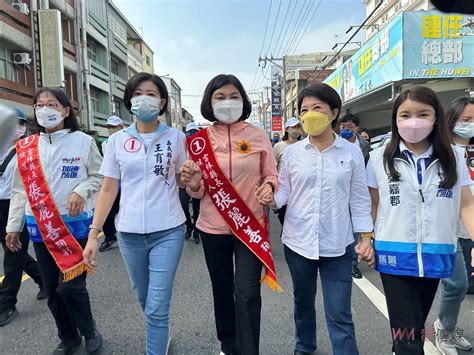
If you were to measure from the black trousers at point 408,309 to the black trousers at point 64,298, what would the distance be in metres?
2.03

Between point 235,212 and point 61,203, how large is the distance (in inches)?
48.9

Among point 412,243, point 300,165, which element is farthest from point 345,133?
point 412,243

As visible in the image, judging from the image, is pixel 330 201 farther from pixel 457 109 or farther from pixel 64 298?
pixel 64 298

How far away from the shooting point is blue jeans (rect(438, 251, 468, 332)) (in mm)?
2629

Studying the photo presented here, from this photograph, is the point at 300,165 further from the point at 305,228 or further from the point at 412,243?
the point at 412,243

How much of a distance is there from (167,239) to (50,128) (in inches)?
47.5

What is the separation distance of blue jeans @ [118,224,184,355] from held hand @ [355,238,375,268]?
44.4 inches

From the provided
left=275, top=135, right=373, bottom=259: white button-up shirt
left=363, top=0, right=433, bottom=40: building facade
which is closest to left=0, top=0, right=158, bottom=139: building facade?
left=275, top=135, right=373, bottom=259: white button-up shirt

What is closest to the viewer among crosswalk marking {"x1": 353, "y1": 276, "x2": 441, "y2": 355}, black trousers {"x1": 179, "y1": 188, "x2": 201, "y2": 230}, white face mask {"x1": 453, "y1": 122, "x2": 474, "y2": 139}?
white face mask {"x1": 453, "y1": 122, "x2": 474, "y2": 139}

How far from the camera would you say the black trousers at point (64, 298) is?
8.68 feet

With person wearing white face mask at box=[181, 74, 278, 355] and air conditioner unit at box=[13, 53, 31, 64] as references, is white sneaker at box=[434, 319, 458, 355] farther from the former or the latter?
air conditioner unit at box=[13, 53, 31, 64]

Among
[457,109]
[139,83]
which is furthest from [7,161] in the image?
[457,109]

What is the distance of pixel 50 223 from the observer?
263cm

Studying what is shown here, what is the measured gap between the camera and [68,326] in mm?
2795
